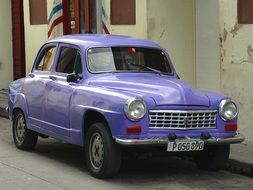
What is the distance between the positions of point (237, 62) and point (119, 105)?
3452mm

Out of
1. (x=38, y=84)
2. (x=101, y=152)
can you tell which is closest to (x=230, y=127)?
(x=101, y=152)

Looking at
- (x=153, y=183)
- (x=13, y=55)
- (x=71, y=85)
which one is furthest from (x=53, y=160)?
(x=13, y=55)

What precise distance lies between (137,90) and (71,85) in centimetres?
113

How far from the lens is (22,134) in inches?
394

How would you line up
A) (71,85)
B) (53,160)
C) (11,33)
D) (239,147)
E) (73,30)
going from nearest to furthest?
(71,85)
(53,160)
(239,147)
(73,30)
(11,33)

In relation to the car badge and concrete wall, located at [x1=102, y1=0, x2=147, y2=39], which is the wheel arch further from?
concrete wall, located at [x1=102, y1=0, x2=147, y2=39]

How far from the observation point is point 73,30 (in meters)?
16.5

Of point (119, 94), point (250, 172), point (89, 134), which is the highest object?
point (119, 94)

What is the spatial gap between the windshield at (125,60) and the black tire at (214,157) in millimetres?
1356

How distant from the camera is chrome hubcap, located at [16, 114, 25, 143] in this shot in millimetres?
Result: 9953

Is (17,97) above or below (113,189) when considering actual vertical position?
above

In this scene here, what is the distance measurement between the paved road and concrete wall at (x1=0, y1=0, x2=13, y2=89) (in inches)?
374

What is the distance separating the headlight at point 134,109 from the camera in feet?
24.2

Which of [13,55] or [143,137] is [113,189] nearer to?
[143,137]
